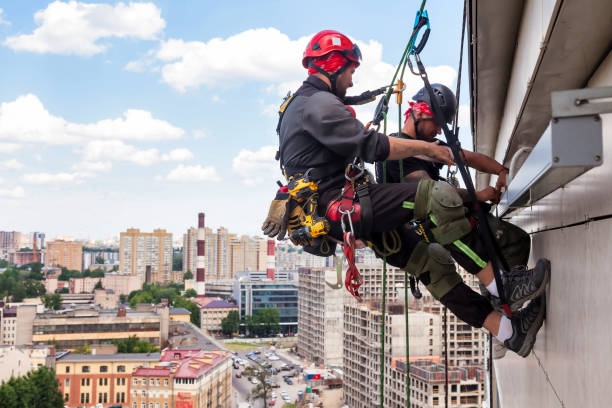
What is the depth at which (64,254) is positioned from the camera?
311ft

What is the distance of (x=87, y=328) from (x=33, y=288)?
30139mm

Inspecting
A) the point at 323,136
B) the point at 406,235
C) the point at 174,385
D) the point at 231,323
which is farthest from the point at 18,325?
the point at 323,136

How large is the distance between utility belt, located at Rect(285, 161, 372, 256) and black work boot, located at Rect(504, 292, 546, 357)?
569 mm

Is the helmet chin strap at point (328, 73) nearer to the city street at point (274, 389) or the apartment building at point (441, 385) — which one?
the apartment building at point (441, 385)

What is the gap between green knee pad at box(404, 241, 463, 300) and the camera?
2254 mm

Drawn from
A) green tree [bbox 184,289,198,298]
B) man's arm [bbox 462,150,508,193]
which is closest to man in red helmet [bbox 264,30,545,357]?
man's arm [bbox 462,150,508,193]

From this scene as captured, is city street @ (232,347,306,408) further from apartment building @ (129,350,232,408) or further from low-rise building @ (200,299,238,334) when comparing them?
low-rise building @ (200,299,238,334)

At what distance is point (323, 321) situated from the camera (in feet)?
159

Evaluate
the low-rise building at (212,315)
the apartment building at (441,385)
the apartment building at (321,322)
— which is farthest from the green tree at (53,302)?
the apartment building at (441,385)

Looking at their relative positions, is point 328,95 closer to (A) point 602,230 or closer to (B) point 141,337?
(A) point 602,230

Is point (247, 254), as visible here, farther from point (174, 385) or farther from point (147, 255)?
point (174, 385)

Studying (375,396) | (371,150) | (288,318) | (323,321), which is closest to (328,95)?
(371,150)

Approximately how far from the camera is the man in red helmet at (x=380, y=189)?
1.92 metres

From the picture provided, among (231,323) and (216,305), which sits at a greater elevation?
(216,305)
